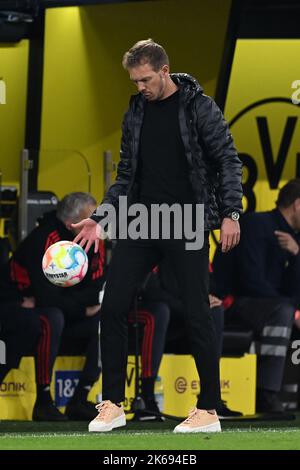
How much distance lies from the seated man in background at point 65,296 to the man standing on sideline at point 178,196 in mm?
2147

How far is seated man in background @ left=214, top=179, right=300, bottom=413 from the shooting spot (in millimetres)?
9711

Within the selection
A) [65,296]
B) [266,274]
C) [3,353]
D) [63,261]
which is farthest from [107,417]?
[266,274]

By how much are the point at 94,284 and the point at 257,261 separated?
4.02 ft

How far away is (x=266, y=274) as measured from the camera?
9.98 meters

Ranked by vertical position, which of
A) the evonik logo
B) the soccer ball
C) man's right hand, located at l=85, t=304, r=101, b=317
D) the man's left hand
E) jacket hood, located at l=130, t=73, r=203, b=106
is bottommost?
the evonik logo

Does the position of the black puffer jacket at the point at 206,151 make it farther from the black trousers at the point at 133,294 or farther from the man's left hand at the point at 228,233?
the black trousers at the point at 133,294

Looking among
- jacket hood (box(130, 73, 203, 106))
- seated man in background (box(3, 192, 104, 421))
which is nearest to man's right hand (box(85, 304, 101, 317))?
seated man in background (box(3, 192, 104, 421))

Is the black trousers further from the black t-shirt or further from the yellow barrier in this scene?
the yellow barrier

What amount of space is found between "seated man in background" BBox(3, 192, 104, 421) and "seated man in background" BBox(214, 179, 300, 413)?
107cm

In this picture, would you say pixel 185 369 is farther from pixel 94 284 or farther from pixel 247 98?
pixel 247 98

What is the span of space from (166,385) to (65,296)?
37.8 inches

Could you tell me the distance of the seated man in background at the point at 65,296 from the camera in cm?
905

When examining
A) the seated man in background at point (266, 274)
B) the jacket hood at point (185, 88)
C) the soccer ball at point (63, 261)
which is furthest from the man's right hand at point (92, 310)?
the jacket hood at point (185, 88)

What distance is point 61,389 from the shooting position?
937 centimetres
